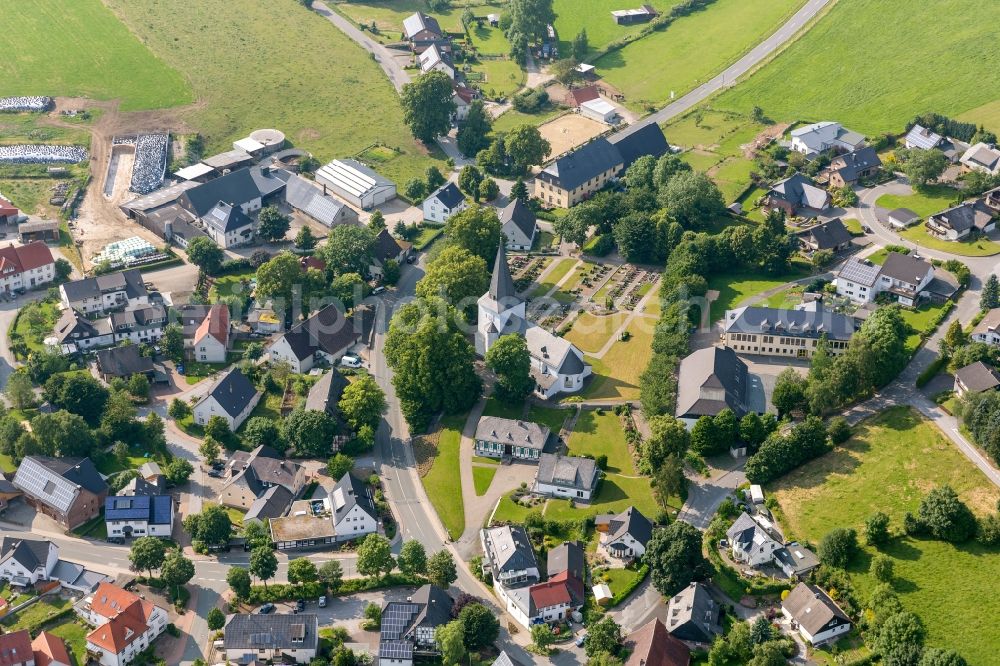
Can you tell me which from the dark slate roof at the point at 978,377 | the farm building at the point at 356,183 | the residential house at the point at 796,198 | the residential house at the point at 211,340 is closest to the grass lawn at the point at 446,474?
the residential house at the point at 211,340

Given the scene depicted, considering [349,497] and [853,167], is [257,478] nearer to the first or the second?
[349,497]

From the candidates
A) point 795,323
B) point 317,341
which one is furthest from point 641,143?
point 317,341

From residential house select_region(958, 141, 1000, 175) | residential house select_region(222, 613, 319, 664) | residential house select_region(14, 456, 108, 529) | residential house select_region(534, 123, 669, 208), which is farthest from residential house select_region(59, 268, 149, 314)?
residential house select_region(958, 141, 1000, 175)

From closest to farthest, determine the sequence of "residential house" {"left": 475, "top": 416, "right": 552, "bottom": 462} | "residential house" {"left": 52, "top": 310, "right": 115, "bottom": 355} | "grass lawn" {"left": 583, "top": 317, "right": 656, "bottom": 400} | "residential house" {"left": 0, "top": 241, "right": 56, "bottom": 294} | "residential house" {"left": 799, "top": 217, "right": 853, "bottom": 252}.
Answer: "residential house" {"left": 475, "top": 416, "right": 552, "bottom": 462} < "grass lawn" {"left": 583, "top": 317, "right": 656, "bottom": 400} < "residential house" {"left": 52, "top": 310, "right": 115, "bottom": 355} < "residential house" {"left": 799, "top": 217, "right": 853, "bottom": 252} < "residential house" {"left": 0, "top": 241, "right": 56, "bottom": 294}

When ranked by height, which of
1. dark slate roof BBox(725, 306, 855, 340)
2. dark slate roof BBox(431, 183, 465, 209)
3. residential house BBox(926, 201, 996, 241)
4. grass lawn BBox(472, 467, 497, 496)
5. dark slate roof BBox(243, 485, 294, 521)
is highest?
residential house BBox(926, 201, 996, 241)

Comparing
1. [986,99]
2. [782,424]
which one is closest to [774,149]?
[986,99]

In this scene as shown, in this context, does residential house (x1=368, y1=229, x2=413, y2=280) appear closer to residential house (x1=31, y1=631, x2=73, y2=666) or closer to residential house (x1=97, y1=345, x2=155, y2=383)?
residential house (x1=97, y1=345, x2=155, y2=383)

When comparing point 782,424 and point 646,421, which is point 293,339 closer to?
point 646,421
